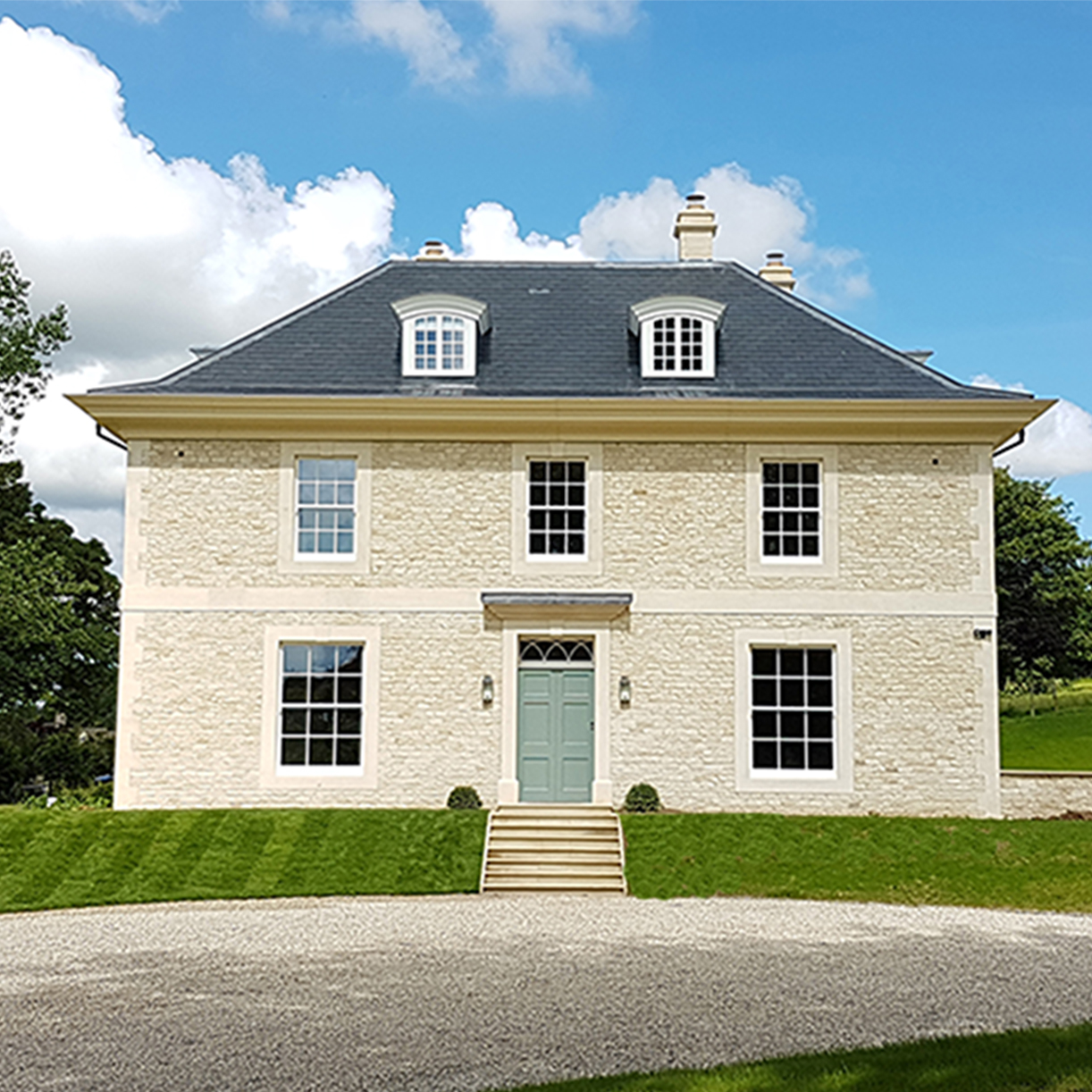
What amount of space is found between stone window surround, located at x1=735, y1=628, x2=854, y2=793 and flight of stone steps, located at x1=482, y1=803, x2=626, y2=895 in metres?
2.55

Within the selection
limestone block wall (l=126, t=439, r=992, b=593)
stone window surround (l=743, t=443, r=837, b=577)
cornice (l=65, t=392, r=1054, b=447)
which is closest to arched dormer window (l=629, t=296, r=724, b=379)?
cornice (l=65, t=392, r=1054, b=447)

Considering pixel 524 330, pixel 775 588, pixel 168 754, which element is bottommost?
pixel 168 754

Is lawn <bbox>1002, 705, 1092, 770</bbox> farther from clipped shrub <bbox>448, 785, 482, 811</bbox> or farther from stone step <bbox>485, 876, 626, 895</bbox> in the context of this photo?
stone step <bbox>485, 876, 626, 895</bbox>

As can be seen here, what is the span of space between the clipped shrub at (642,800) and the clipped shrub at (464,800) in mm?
2374

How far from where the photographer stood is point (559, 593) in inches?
781

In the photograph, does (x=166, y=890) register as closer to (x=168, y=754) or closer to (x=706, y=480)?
(x=168, y=754)

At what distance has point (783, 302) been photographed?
22.8 meters

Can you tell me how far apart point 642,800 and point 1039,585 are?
3706cm

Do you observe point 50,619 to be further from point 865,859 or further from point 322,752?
point 865,859

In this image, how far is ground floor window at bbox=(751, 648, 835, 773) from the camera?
19672mm

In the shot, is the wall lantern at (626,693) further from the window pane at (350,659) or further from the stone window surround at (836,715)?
the window pane at (350,659)

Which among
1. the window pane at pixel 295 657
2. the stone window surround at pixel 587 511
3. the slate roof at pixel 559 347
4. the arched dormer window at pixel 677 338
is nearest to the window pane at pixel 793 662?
the stone window surround at pixel 587 511

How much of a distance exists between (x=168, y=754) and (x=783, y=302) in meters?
13.5

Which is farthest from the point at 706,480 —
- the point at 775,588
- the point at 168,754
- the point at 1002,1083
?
the point at 1002,1083
